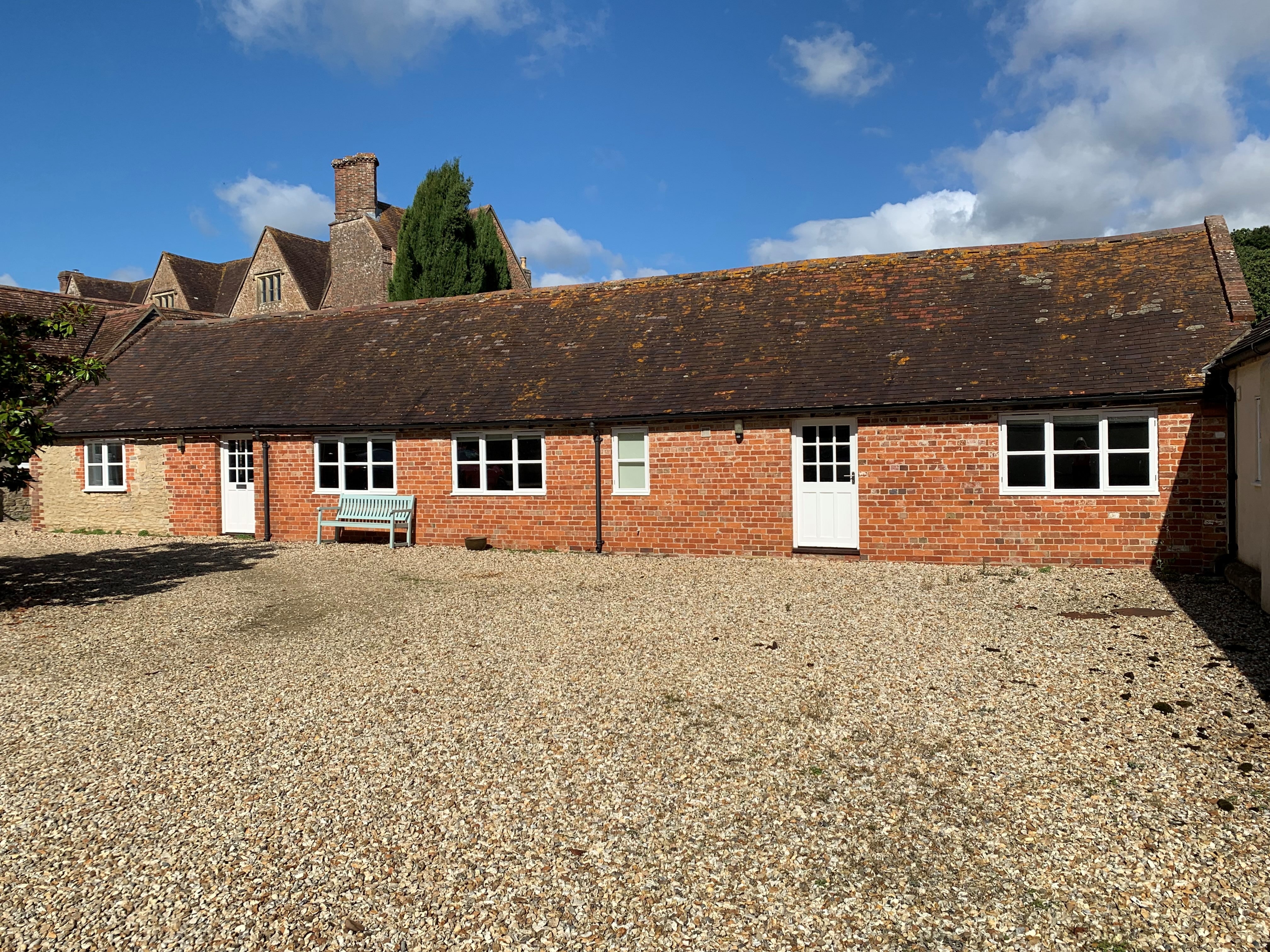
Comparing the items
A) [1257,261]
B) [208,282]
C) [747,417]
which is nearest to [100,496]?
[747,417]

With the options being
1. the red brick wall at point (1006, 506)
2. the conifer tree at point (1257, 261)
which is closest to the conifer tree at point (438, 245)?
the red brick wall at point (1006, 506)

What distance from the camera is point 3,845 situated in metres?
4.18

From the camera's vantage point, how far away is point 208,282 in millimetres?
47469

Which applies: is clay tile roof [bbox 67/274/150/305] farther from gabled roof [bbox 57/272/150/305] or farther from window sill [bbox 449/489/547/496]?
window sill [bbox 449/489/547/496]

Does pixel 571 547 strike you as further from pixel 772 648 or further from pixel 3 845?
pixel 3 845

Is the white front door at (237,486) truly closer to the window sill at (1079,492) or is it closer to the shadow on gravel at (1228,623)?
the window sill at (1079,492)

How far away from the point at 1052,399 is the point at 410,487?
Answer: 37.8 feet

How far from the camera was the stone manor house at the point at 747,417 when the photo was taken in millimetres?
12312

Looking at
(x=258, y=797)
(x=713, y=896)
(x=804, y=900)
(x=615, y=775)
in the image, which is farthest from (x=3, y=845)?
(x=804, y=900)

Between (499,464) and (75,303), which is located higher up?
(75,303)

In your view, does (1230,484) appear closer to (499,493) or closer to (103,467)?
(499,493)

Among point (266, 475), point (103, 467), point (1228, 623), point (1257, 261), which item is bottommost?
point (1228, 623)

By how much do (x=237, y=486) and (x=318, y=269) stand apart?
27144 millimetres

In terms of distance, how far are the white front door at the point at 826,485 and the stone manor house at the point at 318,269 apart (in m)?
25.0
